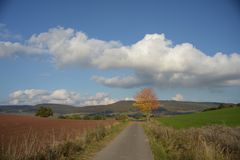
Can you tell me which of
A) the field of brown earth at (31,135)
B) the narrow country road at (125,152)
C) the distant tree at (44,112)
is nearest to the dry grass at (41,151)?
the field of brown earth at (31,135)

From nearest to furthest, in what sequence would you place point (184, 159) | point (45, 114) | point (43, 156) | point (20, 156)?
point (20, 156) → point (43, 156) → point (184, 159) → point (45, 114)

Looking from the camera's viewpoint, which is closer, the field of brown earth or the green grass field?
the field of brown earth

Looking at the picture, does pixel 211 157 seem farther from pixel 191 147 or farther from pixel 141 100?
pixel 141 100

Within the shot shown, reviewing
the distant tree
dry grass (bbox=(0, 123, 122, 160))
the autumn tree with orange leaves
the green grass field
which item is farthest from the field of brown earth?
the distant tree

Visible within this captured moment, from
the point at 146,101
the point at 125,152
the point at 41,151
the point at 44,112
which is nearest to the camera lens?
the point at 41,151

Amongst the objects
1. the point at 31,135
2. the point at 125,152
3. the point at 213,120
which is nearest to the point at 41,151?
the point at 125,152

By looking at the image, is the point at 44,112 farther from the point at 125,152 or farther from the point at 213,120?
the point at 125,152

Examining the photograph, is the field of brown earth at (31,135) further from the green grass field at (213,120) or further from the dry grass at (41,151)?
the green grass field at (213,120)

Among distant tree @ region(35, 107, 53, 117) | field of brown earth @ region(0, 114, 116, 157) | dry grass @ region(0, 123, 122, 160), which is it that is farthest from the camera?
distant tree @ region(35, 107, 53, 117)

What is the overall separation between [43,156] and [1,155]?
2584mm

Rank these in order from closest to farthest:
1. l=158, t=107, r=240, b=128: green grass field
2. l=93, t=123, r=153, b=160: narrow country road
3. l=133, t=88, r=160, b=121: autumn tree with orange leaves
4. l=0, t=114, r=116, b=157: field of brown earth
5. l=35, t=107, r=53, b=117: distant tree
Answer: l=0, t=114, r=116, b=157: field of brown earth
l=93, t=123, r=153, b=160: narrow country road
l=158, t=107, r=240, b=128: green grass field
l=133, t=88, r=160, b=121: autumn tree with orange leaves
l=35, t=107, r=53, b=117: distant tree

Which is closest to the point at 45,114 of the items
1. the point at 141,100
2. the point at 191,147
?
the point at 141,100

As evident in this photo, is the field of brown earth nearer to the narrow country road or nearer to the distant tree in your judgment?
the narrow country road

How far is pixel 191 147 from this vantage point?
14250mm
